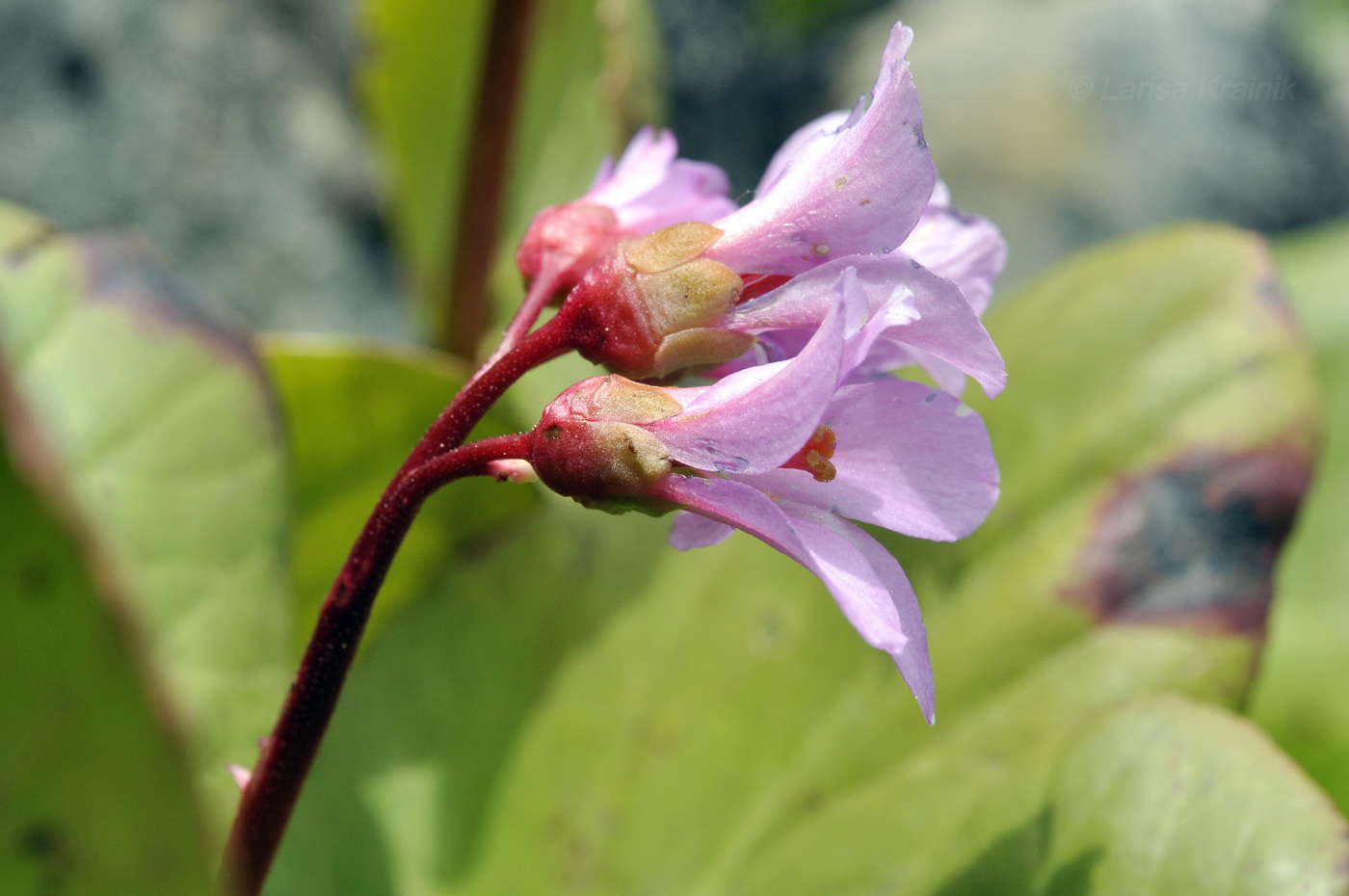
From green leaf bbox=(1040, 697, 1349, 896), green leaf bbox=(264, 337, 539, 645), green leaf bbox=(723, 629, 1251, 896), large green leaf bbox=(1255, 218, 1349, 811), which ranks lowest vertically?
large green leaf bbox=(1255, 218, 1349, 811)

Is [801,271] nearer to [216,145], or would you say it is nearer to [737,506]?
[737,506]

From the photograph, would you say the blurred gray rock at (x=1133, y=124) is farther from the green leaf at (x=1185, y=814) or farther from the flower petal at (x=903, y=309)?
the flower petal at (x=903, y=309)

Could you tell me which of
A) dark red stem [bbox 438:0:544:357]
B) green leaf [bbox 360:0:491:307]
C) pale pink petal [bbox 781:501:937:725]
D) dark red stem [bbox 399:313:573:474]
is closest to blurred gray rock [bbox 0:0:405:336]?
green leaf [bbox 360:0:491:307]

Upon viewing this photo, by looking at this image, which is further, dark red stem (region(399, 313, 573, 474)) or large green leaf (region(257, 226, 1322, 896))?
large green leaf (region(257, 226, 1322, 896))

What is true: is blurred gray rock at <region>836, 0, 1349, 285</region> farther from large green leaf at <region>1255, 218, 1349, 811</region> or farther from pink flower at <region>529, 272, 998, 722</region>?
pink flower at <region>529, 272, 998, 722</region>

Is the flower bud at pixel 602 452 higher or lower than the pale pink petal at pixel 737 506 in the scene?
higher

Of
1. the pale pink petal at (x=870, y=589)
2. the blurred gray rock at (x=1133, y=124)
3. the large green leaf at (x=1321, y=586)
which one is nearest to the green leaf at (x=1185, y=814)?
the pale pink petal at (x=870, y=589)

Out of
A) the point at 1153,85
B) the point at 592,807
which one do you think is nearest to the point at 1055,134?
the point at 1153,85
